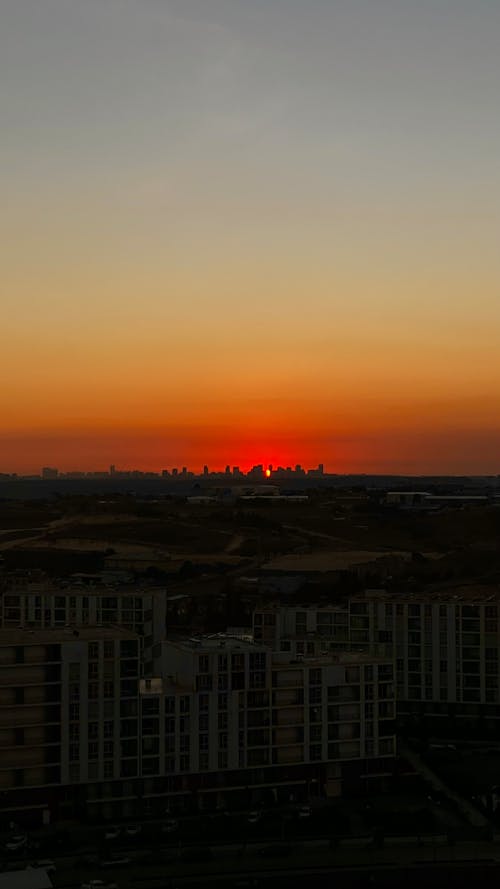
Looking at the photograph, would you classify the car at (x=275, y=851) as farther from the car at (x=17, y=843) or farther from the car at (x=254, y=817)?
the car at (x=17, y=843)

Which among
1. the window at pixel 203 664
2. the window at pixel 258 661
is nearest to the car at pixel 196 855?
the window at pixel 203 664

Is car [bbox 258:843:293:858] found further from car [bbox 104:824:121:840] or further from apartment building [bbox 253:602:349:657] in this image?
apartment building [bbox 253:602:349:657]

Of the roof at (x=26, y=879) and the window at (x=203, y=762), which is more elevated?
the window at (x=203, y=762)

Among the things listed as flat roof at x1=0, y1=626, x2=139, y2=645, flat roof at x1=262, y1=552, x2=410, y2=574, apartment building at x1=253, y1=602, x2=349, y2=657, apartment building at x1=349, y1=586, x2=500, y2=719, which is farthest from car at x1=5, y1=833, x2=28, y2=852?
flat roof at x1=262, y1=552, x2=410, y2=574

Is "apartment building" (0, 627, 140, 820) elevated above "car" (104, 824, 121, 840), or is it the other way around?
"apartment building" (0, 627, 140, 820)

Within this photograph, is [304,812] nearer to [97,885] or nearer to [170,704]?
[170,704]

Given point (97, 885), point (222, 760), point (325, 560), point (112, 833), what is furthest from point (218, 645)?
point (325, 560)
